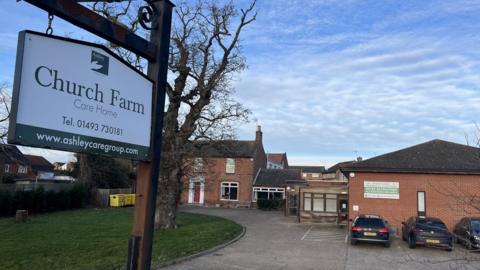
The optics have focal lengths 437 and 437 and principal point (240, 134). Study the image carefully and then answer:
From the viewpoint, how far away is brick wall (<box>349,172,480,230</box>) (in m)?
28.5

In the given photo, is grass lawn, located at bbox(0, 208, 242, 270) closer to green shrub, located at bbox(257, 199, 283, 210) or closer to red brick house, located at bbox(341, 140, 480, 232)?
red brick house, located at bbox(341, 140, 480, 232)

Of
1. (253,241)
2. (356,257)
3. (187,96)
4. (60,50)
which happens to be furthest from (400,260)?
(60,50)

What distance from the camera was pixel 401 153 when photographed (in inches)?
1253

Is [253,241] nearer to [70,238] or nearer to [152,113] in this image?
[70,238]

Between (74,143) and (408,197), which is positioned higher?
(74,143)

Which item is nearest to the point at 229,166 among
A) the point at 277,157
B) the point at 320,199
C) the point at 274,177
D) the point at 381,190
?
the point at 274,177

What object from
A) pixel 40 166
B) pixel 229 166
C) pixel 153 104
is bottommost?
pixel 153 104

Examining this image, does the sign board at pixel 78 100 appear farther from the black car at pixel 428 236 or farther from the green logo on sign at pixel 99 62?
the black car at pixel 428 236

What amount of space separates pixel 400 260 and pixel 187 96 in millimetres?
13944

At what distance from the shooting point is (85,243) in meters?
17.8

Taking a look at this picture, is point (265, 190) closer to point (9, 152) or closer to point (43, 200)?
point (43, 200)

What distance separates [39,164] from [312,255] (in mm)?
82533

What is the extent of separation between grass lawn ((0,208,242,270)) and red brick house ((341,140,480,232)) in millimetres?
9181

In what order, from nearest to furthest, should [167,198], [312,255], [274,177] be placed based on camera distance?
[312,255], [167,198], [274,177]
